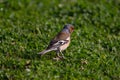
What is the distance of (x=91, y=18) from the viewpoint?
15836mm

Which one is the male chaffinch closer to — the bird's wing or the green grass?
the bird's wing

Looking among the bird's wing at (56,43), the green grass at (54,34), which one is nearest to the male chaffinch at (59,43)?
the bird's wing at (56,43)

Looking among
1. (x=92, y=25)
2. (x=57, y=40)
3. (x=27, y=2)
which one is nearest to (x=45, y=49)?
(x=57, y=40)

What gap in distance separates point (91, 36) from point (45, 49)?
2506 millimetres

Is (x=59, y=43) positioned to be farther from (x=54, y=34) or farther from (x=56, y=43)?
(x=54, y=34)

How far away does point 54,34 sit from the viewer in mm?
13812

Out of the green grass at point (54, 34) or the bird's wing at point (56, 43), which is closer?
the green grass at point (54, 34)

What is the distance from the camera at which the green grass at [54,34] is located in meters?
11.0

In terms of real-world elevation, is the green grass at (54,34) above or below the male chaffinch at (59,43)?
below

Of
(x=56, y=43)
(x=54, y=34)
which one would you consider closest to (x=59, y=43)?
(x=56, y=43)

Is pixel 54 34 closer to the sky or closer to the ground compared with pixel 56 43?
closer to the ground

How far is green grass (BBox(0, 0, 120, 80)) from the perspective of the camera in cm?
1098

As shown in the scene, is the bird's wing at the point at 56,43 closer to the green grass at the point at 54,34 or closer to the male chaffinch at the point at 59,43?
the male chaffinch at the point at 59,43

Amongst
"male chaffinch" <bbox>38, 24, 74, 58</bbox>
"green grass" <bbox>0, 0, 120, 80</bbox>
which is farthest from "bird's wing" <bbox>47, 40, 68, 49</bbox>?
"green grass" <bbox>0, 0, 120, 80</bbox>
